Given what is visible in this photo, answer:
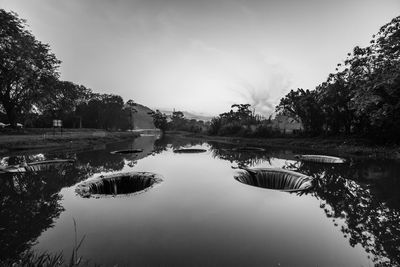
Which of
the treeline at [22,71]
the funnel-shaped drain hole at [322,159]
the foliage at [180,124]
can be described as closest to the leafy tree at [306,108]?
the funnel-shaped drain hole at [322,159]

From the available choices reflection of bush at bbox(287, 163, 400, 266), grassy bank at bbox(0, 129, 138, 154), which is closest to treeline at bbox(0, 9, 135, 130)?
grassy bank at bbox(0, 129, 138, 154)

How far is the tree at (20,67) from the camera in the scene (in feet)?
93.9

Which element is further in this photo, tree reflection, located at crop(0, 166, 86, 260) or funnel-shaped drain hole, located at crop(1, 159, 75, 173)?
funnel-shaped drain hole, located at crop(1, 159, 75, 173)

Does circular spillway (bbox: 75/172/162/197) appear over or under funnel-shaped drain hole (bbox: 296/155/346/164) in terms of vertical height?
under

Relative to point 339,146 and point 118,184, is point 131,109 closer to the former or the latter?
point 339,146

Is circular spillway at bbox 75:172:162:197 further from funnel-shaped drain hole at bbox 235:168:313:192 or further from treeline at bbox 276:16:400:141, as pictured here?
treeline at bbox 276:16:400:141

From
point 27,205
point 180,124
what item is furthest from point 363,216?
point 180,124

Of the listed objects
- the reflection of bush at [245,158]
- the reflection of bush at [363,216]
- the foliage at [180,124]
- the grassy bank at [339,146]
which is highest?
the foliage at [180,124]

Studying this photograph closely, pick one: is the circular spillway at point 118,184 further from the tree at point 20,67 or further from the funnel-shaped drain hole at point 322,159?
the tree at point 20,67

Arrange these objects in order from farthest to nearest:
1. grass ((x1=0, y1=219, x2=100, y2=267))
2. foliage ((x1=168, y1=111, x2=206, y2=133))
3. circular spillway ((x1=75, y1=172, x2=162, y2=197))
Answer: foliage ((x1=168, y1=111, x2=206, y2=133)) → circular spillway ((x1=75, y1=172, x2=162, y2=197)) → grass ((x1=0, y1=219, x2=100, y2=267))

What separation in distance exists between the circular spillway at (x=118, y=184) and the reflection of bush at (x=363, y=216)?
33.0 feet

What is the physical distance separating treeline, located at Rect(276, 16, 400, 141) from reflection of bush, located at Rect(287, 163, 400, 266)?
36.6 ft

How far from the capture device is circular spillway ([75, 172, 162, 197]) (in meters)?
11.8

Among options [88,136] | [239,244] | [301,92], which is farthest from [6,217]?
[301,92]
